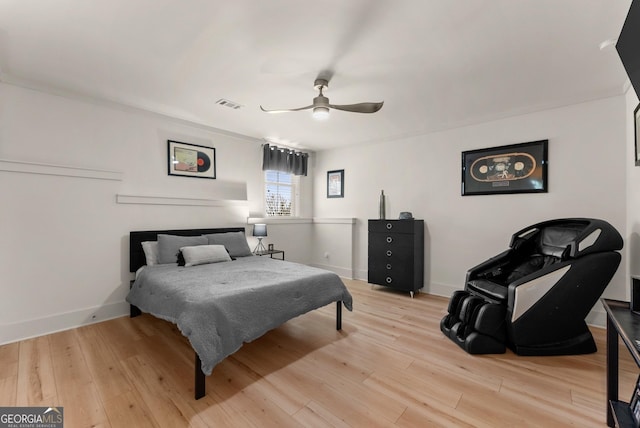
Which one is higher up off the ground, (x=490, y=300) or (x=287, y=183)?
(x=287, y=183)

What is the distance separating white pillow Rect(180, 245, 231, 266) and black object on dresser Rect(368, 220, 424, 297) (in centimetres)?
222

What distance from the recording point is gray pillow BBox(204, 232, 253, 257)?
3.83m

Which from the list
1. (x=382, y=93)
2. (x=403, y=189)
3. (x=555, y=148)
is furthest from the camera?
(x=403, y=189)

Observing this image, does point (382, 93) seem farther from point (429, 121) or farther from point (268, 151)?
point (268, 151)

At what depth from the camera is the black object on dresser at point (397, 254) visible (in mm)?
4055

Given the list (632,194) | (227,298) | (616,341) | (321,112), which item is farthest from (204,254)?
(632,194)

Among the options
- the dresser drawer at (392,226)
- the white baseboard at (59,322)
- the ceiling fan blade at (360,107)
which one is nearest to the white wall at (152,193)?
the white baseboard at (59,322)

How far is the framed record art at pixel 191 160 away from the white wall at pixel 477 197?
7.46 ft

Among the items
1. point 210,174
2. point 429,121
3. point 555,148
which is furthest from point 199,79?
point 555,148

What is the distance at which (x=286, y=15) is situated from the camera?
185cm

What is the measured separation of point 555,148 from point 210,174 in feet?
14.8

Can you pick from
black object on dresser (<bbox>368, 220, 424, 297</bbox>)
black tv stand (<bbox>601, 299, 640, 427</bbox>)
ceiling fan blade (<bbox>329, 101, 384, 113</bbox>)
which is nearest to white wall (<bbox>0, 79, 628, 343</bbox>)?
black object on dresser (<bbox>368, 220, 424, 297</bbox>)

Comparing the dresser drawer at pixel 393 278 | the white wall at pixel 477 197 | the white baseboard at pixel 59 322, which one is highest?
the white wall at pixel 477 197

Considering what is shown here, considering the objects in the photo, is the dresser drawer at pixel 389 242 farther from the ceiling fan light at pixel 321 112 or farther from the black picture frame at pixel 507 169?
the ceiling fan light at pixel 321 112
